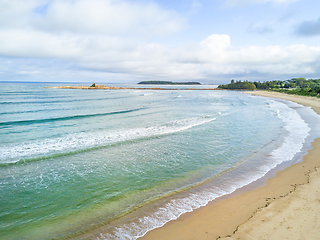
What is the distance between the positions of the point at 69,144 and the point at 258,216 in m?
12.2

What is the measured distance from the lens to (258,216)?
5562mm

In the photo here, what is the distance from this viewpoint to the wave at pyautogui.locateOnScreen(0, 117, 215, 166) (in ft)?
35.4

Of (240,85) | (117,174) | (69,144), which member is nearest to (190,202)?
(117,174)

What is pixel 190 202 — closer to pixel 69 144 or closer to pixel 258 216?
pixel 258 216

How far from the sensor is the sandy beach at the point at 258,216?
15.9 feet

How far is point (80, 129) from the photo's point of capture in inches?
690

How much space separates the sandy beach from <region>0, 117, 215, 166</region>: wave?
8.89 meters

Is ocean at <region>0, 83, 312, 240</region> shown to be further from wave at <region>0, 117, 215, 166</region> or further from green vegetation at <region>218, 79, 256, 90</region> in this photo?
green vegetation at <region>218, 79, 256, 90</region>

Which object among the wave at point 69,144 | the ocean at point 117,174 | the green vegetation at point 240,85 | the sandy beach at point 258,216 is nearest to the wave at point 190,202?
the ocean at point 117,174

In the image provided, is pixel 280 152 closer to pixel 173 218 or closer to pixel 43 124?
pixel 173 218

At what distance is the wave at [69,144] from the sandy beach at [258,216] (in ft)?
29.2

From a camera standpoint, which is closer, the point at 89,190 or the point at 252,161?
the point at 89,190

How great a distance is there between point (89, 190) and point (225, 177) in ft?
19.6

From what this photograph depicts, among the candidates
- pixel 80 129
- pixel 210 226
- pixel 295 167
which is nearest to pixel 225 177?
pixel 210 226
